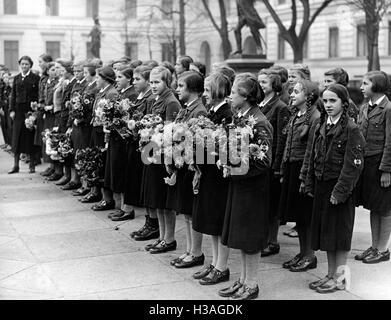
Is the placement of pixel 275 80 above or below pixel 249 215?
above

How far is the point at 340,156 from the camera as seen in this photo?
577 centimetres

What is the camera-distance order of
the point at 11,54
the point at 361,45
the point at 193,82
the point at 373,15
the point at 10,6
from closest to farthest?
the point at 193,82
the point at 373,15
the point at 361,45
the point at 10,6
the point at 11,54

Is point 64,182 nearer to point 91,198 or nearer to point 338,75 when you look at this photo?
point 91,198

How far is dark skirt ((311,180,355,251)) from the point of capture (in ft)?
18.9

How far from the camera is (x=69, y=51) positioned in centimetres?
5397

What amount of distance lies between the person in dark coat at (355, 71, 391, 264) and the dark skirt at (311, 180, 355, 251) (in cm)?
119

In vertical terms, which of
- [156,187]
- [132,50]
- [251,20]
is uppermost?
[132,50]

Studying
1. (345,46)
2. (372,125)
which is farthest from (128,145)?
(345,46)

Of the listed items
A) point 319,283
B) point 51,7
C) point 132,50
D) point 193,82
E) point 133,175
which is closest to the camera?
point 319,283

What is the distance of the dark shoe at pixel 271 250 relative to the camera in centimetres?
724

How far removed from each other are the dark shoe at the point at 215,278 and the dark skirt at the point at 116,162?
9.57ft

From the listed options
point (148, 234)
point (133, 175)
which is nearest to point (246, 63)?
point (133, 175)

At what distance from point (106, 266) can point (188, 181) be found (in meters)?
1.25
